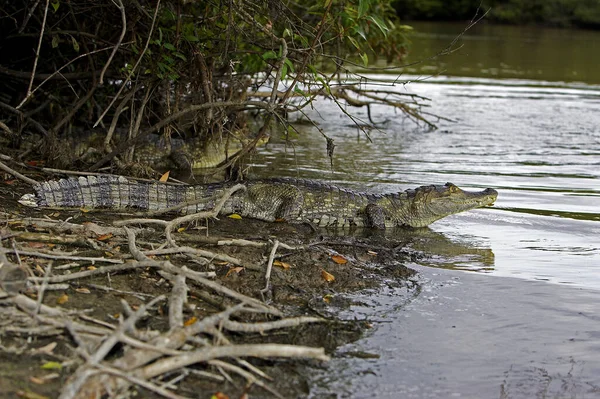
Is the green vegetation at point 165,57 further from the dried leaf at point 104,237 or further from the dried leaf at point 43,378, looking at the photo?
the dried leaf at point 43,378

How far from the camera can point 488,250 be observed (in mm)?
6223

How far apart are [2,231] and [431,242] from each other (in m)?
3.44

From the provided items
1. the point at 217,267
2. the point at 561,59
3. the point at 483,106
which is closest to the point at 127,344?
the point at 217,267

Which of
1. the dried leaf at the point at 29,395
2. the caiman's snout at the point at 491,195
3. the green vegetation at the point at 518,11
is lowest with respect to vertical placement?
the dried leaf at the point at 29,395

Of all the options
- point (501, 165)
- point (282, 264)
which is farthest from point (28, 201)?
point (501, 165)

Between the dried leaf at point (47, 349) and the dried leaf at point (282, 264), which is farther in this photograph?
the dried leaf at point (282, 264)

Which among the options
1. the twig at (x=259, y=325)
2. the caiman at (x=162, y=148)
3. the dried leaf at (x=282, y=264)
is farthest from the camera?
the caiman at (x=162, y=148)

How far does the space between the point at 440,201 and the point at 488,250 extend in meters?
1.06

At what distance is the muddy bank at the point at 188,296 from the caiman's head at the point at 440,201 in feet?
3.59

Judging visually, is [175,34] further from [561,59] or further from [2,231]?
[561,59]

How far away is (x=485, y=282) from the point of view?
541cm

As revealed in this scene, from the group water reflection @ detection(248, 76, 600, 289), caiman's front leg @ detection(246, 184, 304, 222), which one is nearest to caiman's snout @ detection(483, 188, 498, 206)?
water reflection @ detection(248, 76, 600, 289)

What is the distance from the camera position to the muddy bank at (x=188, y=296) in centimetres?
347

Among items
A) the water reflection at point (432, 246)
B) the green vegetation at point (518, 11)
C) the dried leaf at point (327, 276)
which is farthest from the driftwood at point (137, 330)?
the green vegetation at point (518, 11)
